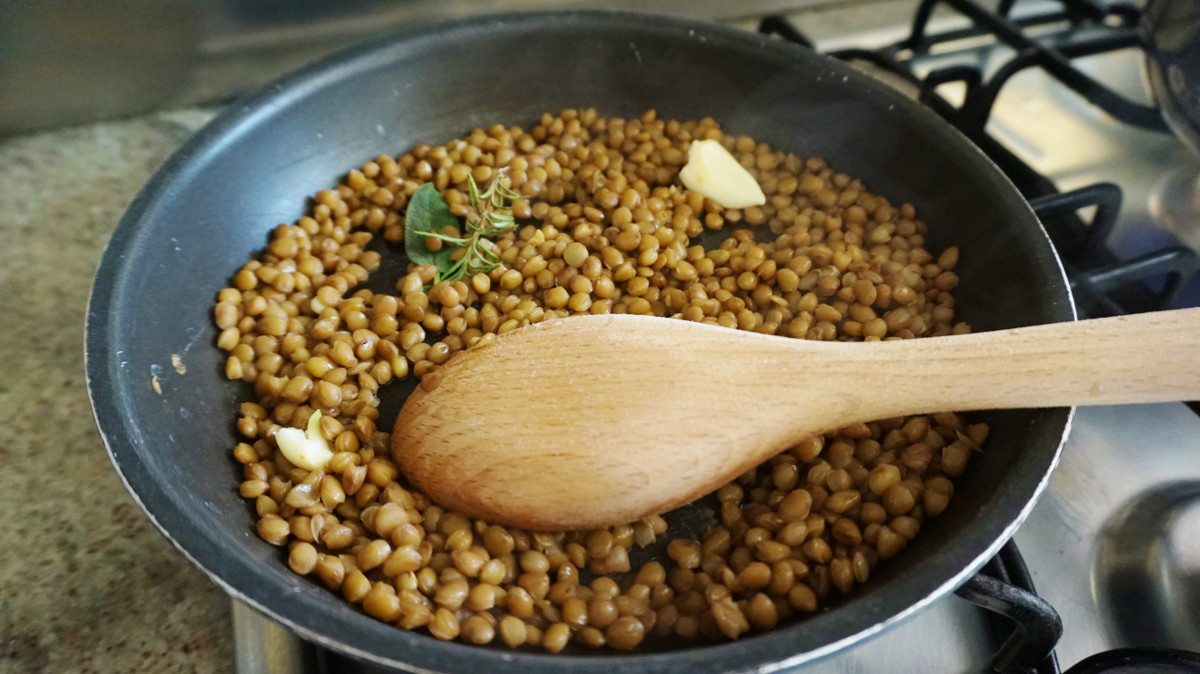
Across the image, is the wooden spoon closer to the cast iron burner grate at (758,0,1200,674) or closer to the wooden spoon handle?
the wooden spoon handle

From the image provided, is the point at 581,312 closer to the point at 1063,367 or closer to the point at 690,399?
the point at 690,399

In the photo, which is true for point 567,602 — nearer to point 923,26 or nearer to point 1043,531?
point 1043,531

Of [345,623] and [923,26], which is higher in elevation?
[923,26]

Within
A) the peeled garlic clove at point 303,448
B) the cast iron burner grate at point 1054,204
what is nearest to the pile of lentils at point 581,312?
the peeled garlic clove at point 303,448

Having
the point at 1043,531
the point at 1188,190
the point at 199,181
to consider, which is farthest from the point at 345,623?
the point at 1188,190

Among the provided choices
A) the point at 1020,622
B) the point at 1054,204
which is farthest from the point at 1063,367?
the point at 1054,204

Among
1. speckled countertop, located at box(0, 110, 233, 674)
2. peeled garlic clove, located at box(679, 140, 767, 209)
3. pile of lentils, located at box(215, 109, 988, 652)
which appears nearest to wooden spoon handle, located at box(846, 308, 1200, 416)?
pile of lentils, located at box(215, 109, 988, 652)
